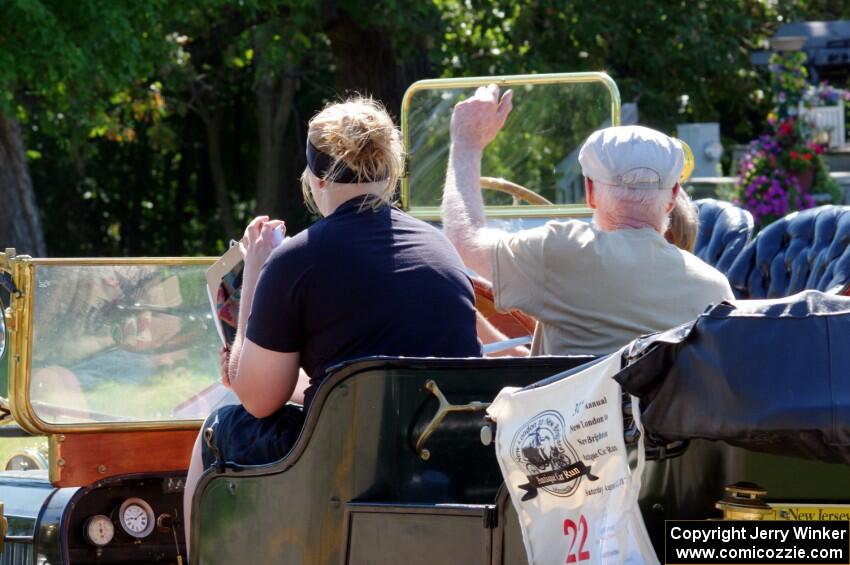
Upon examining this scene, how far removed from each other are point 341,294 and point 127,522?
1.14 m

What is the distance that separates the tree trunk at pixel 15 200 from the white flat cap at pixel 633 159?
12042 millimetres

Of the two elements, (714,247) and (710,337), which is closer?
(710,337)

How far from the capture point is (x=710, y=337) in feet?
6.67

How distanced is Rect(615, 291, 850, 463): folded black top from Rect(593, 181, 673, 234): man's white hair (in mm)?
876

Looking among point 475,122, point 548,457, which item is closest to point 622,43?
point 475,122

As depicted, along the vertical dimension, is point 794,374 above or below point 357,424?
above

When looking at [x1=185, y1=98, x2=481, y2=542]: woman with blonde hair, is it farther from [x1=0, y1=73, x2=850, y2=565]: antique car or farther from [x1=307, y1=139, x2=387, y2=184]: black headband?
[x1=0, y1=73, x2=850, y2=565]: antique car

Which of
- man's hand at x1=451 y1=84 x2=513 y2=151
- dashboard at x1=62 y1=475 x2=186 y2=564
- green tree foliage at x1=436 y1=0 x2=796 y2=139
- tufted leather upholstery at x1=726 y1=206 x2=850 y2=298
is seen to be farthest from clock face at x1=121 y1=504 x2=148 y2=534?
green tree foliage at x1=436 y1=0 x2=796 y2=139

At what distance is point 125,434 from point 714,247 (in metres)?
2.40

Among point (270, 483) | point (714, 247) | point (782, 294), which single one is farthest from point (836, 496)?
point (714, 247)

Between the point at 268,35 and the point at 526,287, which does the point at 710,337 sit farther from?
the point at 268,35

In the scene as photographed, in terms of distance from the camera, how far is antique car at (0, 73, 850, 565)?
99.0 inches

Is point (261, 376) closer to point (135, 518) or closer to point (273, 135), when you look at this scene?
point (135, 518)

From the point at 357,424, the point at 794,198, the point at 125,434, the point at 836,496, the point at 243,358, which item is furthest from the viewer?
the point at 794,198
